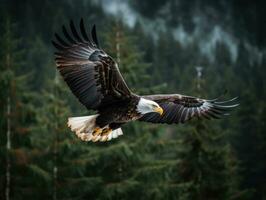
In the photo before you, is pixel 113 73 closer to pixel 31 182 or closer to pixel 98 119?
pixel 98 119

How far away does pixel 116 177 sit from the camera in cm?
1602

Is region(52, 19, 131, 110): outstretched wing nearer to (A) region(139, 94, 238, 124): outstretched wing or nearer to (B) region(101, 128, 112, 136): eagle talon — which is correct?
(B) region(101, 128, 112, 136): eagle talon

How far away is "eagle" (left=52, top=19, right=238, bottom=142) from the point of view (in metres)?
7.73

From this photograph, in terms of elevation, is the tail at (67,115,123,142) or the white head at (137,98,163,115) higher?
the white head at (137,98,163,115)

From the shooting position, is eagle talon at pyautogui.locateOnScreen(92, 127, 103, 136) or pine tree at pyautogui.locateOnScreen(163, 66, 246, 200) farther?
pine tree at pyautogui.locateOnScreen(163, 66, 246, 200)

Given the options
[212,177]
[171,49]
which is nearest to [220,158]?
[212,177]

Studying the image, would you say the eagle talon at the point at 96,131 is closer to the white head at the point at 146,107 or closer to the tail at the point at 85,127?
the tail at the point at 85,127

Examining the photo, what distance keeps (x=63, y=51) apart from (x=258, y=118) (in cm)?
3362

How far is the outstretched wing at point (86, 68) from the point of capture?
25.3ft

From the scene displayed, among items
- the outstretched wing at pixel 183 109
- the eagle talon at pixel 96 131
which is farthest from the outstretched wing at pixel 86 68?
the outstretched wing at pixel 183 109

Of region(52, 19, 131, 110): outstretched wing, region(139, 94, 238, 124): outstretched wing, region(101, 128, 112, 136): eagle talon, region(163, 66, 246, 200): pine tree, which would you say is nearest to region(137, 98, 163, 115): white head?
region(52, 19, 131, 110): outstretched wing

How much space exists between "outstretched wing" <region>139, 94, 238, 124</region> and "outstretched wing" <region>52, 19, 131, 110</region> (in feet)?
4.27

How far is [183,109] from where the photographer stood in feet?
Answer: 30.8

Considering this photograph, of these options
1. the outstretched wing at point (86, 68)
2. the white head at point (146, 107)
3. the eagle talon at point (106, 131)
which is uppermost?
the outstretched wing at point (86, 68)
